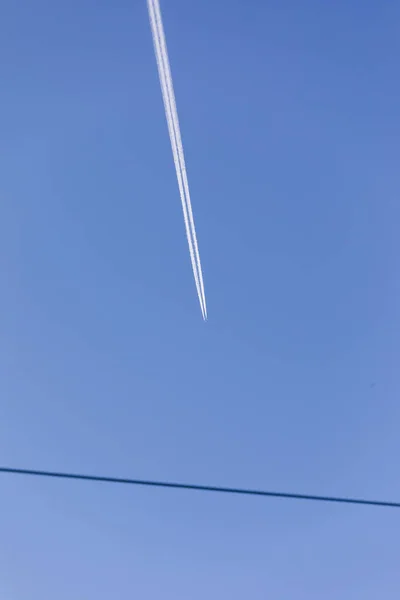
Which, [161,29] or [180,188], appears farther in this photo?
[180,188]

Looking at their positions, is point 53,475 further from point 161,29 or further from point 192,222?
point 161,29

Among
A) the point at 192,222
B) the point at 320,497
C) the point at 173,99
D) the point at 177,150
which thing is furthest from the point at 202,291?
the point at 320,497

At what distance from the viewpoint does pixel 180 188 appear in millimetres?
3918

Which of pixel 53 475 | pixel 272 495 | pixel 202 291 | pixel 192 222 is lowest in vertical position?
pixel 53 475

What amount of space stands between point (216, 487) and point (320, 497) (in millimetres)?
584

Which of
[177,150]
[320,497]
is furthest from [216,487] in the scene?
[177,150]

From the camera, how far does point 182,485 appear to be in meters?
3.88

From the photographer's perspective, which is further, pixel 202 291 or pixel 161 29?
pixel 202 291

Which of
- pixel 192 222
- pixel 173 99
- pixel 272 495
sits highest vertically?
pixel 173 99

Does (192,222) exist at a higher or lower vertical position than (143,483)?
higher

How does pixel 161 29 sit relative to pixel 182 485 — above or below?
above

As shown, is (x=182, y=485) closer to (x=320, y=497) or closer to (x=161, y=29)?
(x=320, y=497)

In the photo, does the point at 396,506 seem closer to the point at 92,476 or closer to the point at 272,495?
the point at 272,495

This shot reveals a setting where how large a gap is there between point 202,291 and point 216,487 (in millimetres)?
1101
